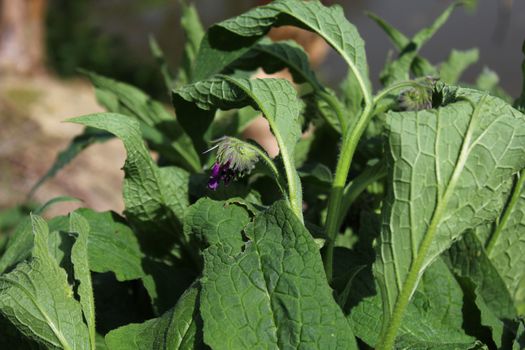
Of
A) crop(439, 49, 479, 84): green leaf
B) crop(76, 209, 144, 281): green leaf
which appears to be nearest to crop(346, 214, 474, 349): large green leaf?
crop(76, 209, 144, 281): green leaf

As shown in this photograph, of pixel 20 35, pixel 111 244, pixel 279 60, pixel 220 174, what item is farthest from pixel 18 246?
pixel 20 35

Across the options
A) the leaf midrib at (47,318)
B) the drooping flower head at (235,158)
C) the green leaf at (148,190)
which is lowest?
the leaf midrib at (47,318)

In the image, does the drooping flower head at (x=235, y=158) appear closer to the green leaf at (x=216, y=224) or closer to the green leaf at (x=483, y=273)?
the green leaf at (x=216, y=224)

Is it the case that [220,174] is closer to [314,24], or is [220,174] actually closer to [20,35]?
[314,24]

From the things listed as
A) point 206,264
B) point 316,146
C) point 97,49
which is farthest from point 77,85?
point 206,264

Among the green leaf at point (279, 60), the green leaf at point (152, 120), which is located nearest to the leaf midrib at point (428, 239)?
the green leaf at point (279, 60)

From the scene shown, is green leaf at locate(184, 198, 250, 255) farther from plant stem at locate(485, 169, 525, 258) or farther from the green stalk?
plant stem at locate(485, 169, 525, 258)
